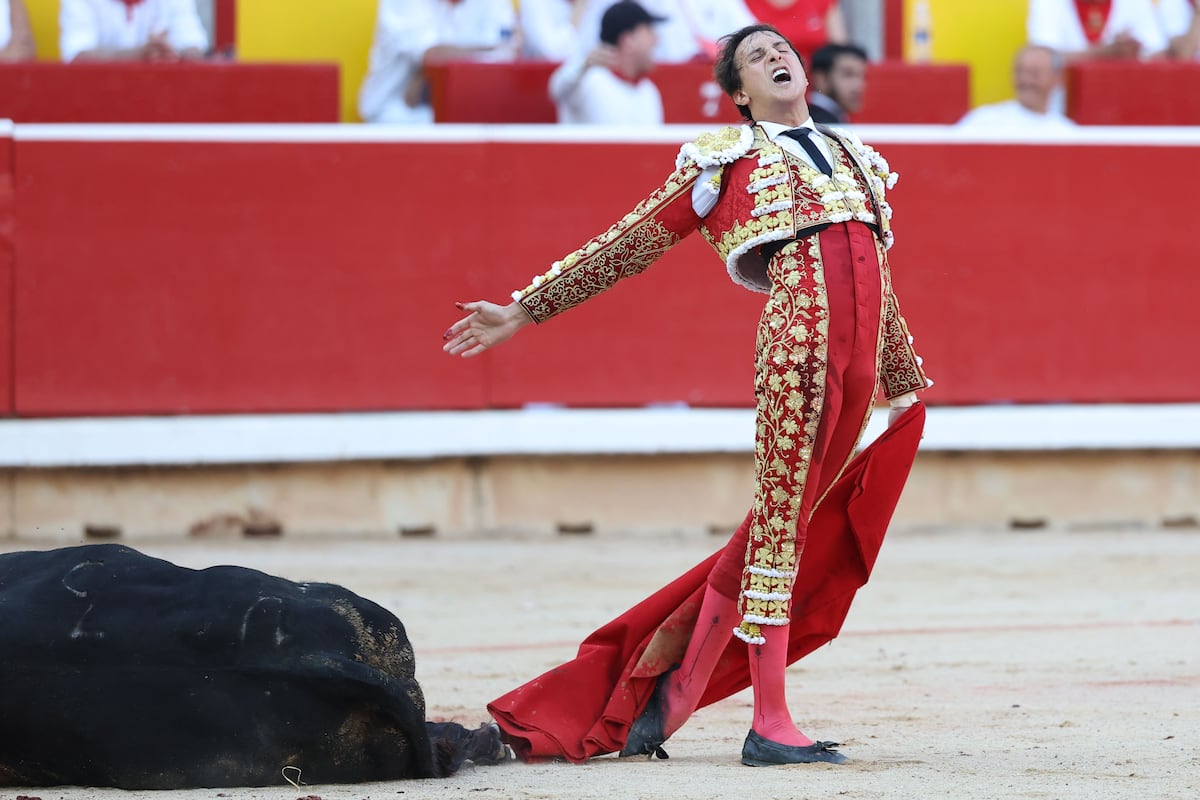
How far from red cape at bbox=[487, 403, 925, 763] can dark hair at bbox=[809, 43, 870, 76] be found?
155 inches

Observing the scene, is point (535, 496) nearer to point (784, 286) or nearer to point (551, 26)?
point (551, 26)

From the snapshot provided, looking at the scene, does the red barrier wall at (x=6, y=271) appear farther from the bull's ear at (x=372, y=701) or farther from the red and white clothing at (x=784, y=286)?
the bull's ear at (x=372, y=701)

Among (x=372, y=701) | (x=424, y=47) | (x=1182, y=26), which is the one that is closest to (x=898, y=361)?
(x=372, y=701)

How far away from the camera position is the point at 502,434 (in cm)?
746

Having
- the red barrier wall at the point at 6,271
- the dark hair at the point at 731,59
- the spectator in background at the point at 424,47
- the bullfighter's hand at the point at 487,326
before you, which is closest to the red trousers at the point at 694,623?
the bullfighter's hand at the point at 487,326

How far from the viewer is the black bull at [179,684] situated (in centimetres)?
325

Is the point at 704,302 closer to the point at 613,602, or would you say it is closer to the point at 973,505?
the point at 973,505

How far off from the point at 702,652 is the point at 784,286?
0.74 metres

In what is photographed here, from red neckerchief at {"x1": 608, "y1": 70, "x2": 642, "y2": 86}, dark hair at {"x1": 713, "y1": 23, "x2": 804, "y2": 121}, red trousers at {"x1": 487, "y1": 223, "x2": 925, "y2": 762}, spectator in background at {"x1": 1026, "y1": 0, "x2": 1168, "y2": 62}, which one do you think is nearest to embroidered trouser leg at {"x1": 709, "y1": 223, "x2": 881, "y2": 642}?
red trousers at {"x1": 487, "y1": 223, "x2": 925, "y2": 762}

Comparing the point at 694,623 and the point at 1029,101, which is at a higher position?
the point at 1029,101

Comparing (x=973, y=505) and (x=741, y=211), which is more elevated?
(x=741, y=211)

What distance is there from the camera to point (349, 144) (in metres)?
7.37

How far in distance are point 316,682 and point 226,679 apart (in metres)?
0.15

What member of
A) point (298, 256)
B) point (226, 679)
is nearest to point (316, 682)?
point (226, 679)
